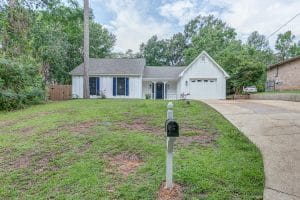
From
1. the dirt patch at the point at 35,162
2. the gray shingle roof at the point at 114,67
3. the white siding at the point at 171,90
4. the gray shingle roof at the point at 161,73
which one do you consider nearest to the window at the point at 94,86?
the gray shingle roof at the point at 114,67

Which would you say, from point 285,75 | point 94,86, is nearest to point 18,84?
point 94,86

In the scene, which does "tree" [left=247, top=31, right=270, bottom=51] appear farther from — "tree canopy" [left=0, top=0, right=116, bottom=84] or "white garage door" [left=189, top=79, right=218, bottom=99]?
"white garage door" [left=189, top=79, right=218, bottom=99]

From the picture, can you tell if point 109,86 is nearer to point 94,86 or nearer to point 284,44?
point 94,86

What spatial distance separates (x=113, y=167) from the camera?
3.87 m

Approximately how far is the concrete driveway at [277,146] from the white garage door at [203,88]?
1404cm

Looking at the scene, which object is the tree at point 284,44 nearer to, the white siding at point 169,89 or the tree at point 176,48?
the tree at point 176,48

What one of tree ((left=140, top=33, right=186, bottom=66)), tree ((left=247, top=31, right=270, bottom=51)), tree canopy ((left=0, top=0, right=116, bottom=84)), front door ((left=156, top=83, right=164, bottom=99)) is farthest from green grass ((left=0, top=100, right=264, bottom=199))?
tree ((left=247, top=31, right=270, bottom=51))

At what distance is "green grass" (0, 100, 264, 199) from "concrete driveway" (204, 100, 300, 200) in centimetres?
16

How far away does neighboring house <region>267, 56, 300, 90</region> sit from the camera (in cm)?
2078

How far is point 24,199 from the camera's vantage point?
10.2ft

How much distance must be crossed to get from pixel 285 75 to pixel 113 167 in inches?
902

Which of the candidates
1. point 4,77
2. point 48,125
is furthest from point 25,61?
point 48,125

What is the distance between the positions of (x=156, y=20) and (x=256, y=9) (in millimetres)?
9797

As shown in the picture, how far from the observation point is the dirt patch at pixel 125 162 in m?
3.75
